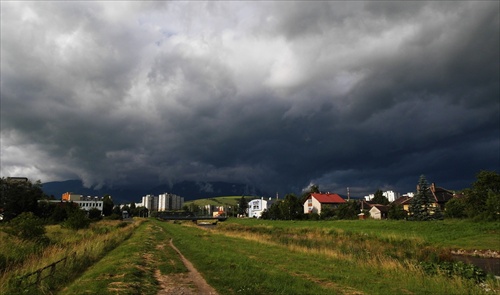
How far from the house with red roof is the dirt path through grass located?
122851 millimetres

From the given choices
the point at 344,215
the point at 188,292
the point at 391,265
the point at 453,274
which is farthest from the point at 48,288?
the point at 344,215

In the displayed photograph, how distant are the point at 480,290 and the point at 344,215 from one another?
81.8 meters

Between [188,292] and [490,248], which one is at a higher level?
[188,292]

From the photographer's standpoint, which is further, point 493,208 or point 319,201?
point 319,201

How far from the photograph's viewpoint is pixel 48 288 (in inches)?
580

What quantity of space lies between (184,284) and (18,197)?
378 ft

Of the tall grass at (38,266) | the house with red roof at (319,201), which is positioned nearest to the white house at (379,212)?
the house with red roof at (319,201)

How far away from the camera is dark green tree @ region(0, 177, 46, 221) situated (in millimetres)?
101062

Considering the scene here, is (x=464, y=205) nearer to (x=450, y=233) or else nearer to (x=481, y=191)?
(x=481, y=191)

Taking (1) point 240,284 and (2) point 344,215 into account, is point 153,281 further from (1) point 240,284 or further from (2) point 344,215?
(2) point 344,215

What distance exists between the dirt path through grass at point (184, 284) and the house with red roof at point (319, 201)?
12285 cm

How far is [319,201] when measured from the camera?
138250 millimetres

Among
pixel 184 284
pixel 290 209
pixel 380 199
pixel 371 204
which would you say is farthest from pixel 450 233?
pixel 380 199

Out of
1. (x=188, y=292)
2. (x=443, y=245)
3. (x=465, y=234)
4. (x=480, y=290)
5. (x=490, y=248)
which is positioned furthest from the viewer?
(x=465, y=234)
